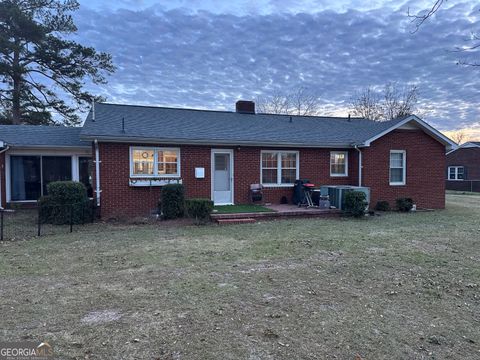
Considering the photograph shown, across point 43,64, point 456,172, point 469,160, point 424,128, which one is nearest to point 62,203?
point 424,128

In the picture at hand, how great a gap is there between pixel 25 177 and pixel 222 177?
8394 millimetres

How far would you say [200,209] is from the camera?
34.6 ft

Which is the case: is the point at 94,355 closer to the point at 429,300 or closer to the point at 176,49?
the point at 429,300

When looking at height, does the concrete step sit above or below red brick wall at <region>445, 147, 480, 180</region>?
below

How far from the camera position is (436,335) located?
354 cm

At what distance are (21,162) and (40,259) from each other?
9.77 m

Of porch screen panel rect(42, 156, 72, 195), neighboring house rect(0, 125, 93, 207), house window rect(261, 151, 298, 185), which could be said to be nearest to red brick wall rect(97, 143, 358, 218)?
house window rect(261, 151, 298, 185)

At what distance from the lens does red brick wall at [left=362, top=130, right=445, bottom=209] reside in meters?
14.2

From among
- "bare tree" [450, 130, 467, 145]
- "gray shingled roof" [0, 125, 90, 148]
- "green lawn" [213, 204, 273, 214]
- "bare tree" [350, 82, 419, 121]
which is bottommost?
"green lawn" [213, 204, 273, 214]

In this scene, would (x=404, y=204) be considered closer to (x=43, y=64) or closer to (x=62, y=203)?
(x=62, y=203)

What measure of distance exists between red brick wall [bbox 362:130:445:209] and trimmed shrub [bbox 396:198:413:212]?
20.4 inches

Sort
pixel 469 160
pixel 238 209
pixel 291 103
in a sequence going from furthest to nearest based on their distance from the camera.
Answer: pixel 291 103, pixel 469 160, pixel 238 209

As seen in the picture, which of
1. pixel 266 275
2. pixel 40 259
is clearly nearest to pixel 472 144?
pixel 266 275

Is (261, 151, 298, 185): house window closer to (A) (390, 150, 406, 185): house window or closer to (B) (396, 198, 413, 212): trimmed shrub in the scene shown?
(A) (390, 150, 406, 185): house window
